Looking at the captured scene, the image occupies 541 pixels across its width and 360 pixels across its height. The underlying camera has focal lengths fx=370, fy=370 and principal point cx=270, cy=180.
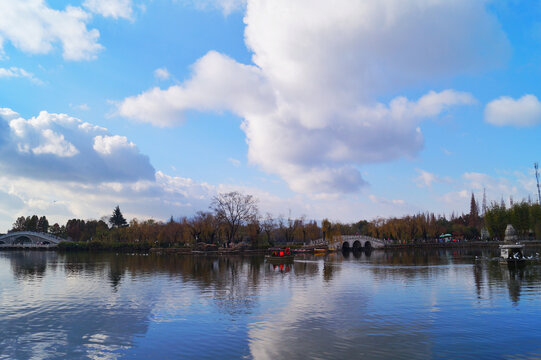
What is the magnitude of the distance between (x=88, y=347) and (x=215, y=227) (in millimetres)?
83748

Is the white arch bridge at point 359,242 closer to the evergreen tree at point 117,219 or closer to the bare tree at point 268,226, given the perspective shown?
the bare tree at point 268,226

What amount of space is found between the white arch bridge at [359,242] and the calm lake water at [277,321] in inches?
3195

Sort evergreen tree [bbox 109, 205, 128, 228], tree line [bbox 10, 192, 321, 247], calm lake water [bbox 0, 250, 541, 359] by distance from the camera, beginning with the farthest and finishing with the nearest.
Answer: evergreen tree [bbox 109, 205, 128, 228] < tree line [bbox 10, 192, 321, 247] < calm lake water [bbox 0, 250, 541, 359]

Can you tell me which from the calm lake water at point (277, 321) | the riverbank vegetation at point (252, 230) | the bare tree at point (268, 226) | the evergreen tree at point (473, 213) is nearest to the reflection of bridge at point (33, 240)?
the riverbank vegetation at point (252, 230)

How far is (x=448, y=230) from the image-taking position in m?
151

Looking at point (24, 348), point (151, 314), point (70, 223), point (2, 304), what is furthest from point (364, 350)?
point (70, 223)

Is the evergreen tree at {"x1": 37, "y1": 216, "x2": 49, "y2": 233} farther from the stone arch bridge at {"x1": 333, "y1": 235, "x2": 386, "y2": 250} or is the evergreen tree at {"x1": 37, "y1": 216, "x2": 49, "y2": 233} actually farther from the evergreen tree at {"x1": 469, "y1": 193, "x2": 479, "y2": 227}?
the evergreen tree at {"x1": 469, "y1": 193, "x2": 479, "y2": 227}

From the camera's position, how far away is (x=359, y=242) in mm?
118812

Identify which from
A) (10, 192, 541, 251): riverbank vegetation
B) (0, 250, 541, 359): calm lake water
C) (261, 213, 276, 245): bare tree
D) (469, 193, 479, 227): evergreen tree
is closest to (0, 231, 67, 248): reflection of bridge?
(10, 192, 541, 251): riverbank vegetation

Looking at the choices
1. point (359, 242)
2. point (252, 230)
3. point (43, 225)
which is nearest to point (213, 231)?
point (252, 230)

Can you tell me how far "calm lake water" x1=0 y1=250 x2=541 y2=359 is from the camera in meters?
14.1

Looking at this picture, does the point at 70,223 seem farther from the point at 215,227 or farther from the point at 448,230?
the point at 448,230

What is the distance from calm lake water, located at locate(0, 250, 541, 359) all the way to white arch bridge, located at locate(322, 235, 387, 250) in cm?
8115

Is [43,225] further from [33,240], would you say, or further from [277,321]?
[277,321]
